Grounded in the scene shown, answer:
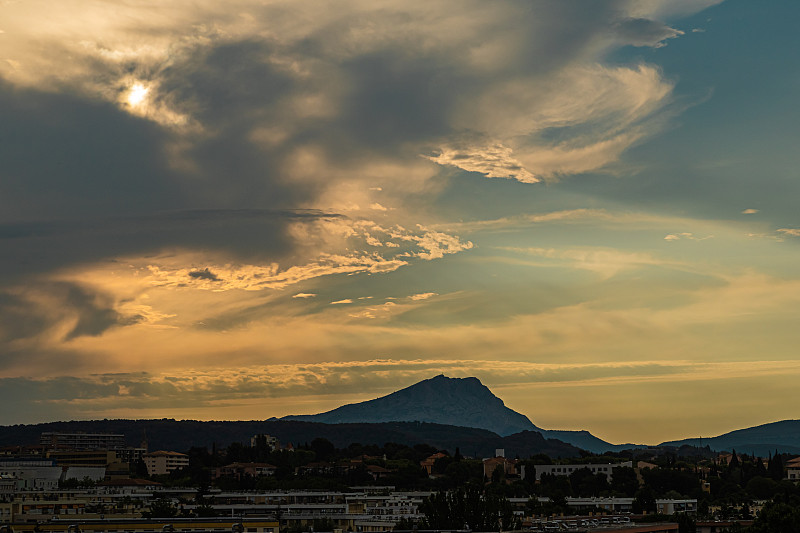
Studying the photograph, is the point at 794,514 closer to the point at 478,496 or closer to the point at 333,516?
the point at 478,496

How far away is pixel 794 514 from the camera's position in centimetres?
10912

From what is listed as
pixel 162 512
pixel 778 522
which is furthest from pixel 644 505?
pixel 162 512

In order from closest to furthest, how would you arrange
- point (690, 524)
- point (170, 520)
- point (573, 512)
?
point (170, 520), point (690, 524), point (573, 512)

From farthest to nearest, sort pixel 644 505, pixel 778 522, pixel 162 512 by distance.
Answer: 1. pixel 644 505
2. pixel 162 512
3. pixel 778 522

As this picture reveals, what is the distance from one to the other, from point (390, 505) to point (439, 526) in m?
56.0

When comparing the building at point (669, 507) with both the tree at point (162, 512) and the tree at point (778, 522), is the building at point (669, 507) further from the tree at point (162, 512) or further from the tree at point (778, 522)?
the tree at point (162, 512)

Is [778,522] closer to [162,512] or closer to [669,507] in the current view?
[162,512]

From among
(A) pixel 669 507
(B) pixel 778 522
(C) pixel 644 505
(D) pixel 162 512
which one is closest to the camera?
(B) pixel 778 522

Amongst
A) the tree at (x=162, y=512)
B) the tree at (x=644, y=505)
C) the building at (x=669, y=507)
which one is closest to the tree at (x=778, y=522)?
the tree at (x=162, y=512)

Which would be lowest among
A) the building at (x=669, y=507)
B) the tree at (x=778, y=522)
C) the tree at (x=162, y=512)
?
the building at (x=669, y=507)

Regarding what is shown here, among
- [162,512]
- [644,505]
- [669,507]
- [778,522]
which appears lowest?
[669,507]

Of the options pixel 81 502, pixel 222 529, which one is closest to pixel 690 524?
pixel 222 529

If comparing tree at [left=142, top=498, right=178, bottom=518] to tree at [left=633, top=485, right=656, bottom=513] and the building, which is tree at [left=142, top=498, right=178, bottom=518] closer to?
tree at [left=633, top=485, right=656, bottom=513]

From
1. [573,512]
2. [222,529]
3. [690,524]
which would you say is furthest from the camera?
[573,512]
